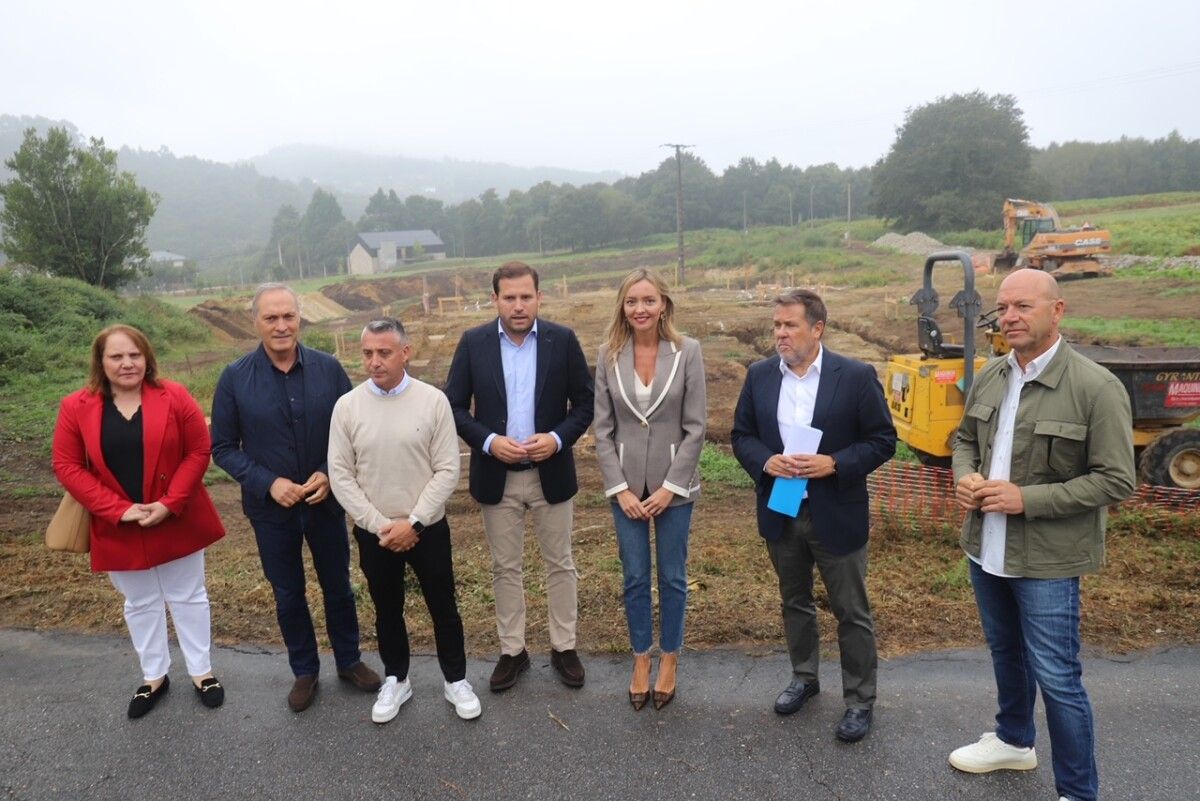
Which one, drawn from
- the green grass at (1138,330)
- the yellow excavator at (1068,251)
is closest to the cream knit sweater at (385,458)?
the green grass at (1138,330)

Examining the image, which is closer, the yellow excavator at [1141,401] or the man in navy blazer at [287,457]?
the man in navy blazer at [287,457]

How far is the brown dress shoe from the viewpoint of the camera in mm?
3564

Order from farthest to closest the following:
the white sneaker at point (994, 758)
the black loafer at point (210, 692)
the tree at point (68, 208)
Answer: the tree at point (68, 208) → the black loafer at point (210, 692) → the white sneaker at point (994, 758)

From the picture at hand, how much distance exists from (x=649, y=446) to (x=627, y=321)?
0.59m

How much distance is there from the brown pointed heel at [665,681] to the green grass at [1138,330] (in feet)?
48.6

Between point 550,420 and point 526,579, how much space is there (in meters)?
1.80

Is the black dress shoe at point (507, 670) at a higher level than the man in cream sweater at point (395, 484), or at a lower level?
lower

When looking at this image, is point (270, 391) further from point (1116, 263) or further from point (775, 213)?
point (775, 213)

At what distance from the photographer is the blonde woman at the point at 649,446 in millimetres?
3520

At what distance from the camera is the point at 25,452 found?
1030 centimetres

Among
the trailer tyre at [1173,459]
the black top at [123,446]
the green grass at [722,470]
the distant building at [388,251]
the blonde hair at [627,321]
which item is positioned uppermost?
the distant building at [388,251]

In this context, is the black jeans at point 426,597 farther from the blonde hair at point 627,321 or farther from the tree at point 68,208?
the tree at point 68,208

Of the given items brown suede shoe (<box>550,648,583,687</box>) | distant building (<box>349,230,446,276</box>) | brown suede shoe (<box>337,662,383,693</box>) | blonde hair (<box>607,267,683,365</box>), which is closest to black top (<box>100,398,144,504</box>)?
brown suede shoe (<box>337,662,383,693</box>)

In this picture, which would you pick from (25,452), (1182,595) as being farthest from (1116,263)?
(25,452)
